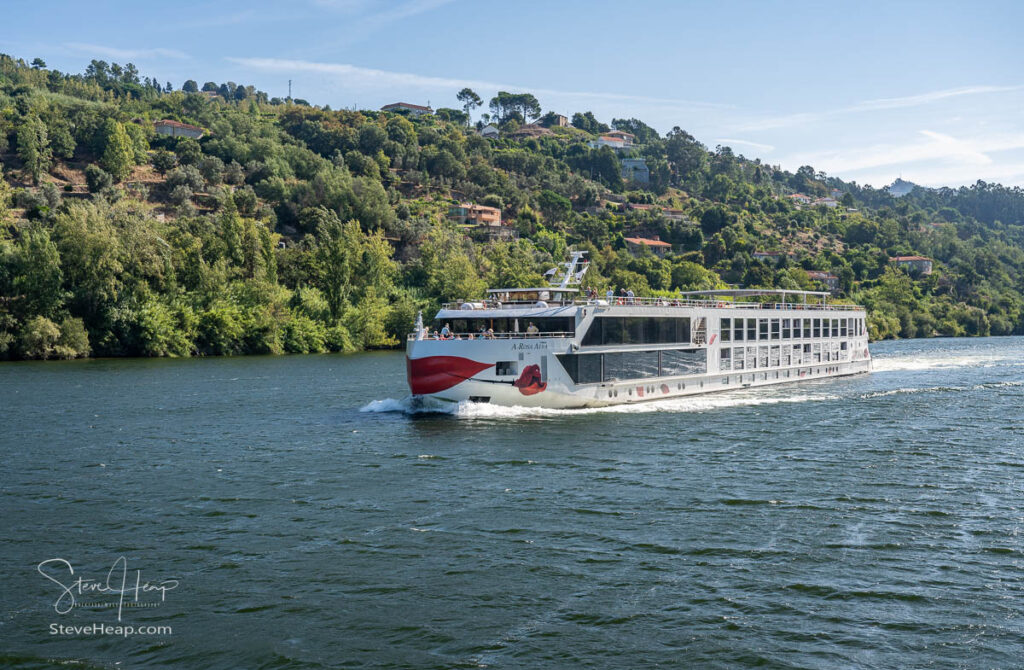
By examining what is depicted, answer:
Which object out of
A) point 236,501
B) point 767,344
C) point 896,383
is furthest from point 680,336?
point 236,501

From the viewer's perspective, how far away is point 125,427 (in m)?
36.9

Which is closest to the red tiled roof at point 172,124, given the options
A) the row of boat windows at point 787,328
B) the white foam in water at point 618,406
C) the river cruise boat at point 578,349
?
the row of boat windows at point 787,328

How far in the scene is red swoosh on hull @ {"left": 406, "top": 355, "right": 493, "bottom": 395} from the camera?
3741cm

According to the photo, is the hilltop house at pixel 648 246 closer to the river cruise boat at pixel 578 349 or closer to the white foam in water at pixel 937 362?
the white foam in water at pixel 937 362

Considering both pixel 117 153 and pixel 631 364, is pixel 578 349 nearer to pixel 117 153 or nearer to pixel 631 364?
pixel 631 364

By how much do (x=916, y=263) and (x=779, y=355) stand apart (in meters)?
154

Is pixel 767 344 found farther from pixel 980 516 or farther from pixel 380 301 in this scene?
pixel 380 301

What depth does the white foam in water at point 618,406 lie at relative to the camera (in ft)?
126

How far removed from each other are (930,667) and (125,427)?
1311 inches

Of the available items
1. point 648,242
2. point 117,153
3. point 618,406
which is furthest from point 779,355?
point 117,153

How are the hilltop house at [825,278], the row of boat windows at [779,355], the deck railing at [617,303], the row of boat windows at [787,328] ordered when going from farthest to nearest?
the hilltop house at [825,278] < the row of boat windows at [787,328] < the row of boat windows at [779,355] < the deck railing at [617,303]

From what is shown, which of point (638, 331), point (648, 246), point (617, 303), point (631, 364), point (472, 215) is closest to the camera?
point (631, 364)

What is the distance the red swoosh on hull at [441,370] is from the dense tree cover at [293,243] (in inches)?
1835

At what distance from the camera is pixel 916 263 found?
18938cm
